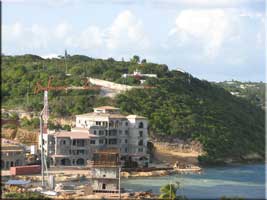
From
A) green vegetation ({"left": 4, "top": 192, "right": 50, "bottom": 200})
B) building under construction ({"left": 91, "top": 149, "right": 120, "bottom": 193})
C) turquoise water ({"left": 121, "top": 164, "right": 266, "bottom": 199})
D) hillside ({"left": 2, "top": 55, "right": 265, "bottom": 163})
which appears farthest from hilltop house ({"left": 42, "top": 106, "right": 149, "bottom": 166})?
green vegetation ({"left": 4, "top": 192, "right": 50, "bottom": 200})

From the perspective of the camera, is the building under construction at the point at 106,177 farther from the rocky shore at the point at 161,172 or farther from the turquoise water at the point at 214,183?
the rocky shore at the point at 161,172

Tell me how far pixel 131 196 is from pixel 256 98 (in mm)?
60437

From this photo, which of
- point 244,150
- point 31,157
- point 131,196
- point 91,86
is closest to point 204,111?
point 244,150

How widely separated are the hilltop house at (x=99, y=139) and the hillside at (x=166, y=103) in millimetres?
6582

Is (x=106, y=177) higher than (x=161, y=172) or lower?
higher

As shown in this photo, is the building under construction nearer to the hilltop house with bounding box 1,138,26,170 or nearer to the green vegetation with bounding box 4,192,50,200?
the green vegetation with bounding box 4,192,50,200

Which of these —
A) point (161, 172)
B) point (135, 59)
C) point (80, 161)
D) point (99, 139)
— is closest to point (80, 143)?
point (80, 161)

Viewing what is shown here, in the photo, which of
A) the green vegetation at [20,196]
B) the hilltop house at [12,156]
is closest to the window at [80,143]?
the hilltop house at [12,156]

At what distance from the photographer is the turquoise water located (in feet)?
127

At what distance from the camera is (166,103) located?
2517 inches

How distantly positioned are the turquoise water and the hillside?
6650 mm

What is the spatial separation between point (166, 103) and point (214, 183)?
68.9 feet

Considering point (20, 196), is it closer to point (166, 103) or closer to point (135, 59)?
point (166, 103)

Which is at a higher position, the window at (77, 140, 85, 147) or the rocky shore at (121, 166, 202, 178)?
the window at (77, 140, 85, 147)
